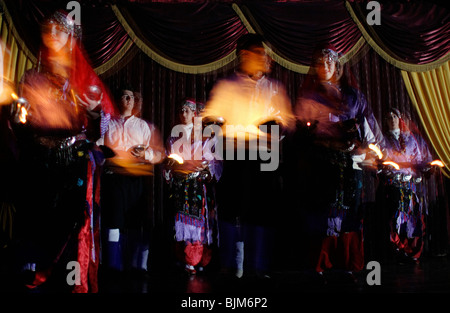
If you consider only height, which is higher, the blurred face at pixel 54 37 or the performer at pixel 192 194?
the blurred face at pixel 54 37

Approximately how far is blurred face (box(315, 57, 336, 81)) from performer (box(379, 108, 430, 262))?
176 cm

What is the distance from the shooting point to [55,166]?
7.09 feet

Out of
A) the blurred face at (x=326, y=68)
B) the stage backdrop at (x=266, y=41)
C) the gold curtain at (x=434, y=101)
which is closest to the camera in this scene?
the blurred face at (x=326, y=68)

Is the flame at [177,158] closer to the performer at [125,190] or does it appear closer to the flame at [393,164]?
the performer at [125,190]

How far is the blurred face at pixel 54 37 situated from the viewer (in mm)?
2227

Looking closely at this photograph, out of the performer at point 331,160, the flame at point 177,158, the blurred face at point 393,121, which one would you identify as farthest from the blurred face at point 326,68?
the blurred face at point 393,121

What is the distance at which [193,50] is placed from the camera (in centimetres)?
473

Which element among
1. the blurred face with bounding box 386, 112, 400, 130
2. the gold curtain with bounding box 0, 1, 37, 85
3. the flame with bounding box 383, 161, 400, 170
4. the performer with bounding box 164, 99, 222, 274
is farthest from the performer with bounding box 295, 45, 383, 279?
the gold curtain with bounding box 0, 1, 37, 85

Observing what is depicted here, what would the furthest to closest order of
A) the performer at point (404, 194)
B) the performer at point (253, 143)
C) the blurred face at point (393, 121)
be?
the blurred face at point (393, 121), the performer at point (404, 194), the performer at point (253, 143)

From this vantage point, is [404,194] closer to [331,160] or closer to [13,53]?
[331,160]

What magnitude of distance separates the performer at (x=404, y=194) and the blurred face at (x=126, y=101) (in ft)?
9.08

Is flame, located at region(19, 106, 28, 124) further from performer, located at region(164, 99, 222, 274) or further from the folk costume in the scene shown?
the folk costume

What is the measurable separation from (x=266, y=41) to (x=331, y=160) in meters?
2.26
